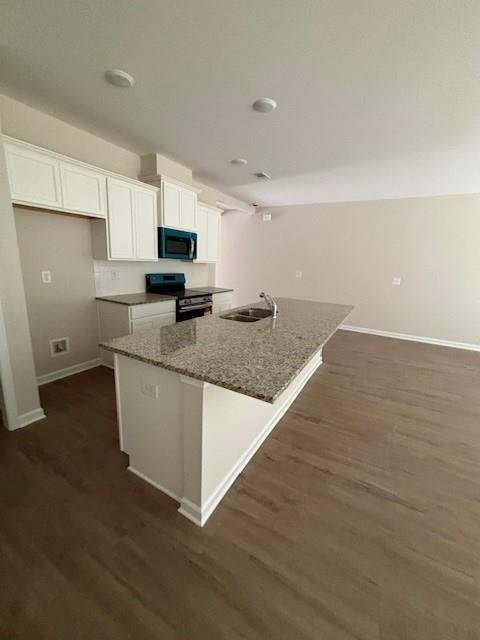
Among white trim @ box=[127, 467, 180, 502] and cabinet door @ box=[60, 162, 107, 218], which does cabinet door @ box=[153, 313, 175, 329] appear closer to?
cabinet door @ box=[60, 162, 107, 218]

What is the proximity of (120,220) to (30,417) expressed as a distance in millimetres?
2079

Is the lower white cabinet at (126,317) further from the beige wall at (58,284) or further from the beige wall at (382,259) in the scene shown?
the beige wall at (382,259)

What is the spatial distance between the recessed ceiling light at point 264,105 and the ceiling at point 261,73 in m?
0.06

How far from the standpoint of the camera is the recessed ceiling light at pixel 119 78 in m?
1.74

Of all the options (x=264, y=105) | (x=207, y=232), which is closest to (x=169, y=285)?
(x=207, y=232)

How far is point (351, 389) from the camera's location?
2.93 meters

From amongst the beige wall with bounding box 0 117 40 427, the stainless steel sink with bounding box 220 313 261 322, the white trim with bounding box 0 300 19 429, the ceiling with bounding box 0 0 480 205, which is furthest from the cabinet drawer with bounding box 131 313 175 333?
the ceiling with bounding box 0 0 480 205

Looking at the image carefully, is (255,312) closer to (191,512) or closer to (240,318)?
(240,318)

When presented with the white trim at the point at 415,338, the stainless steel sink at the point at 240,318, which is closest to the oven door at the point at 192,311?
the stainless steel sink at the point at 240,318

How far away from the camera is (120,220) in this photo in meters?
2.87

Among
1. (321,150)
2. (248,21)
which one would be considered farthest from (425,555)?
(321,150)

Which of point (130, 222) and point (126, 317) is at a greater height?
point (130, 222)

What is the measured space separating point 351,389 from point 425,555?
67.9 inches

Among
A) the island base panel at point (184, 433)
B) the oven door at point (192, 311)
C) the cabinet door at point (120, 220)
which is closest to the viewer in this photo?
the island base panel at point (184, 433)
